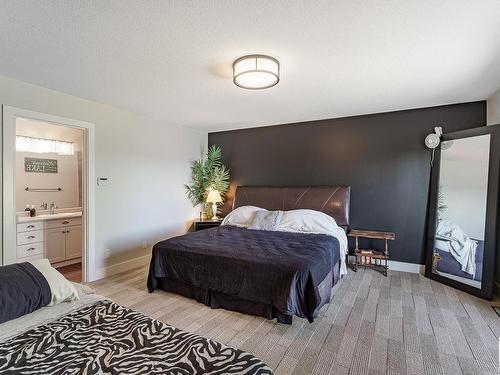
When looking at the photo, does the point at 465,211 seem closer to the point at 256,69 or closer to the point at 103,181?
the point at 256,69

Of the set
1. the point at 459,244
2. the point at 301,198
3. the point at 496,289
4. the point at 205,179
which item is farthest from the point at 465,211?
the point at 205,179

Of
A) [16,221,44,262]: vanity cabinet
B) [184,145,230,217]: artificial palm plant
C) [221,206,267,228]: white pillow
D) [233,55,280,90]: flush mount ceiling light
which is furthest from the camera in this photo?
[184,145,230,217]: artificial palm plant

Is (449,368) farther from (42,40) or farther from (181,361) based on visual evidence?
(42,40)

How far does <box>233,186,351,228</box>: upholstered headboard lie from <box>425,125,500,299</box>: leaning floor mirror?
4.00 feet

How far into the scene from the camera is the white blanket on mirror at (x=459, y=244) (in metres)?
3.26

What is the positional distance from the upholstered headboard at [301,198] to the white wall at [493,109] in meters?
1.96

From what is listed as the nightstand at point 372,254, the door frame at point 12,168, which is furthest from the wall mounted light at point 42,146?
the nightstand at point 372,254

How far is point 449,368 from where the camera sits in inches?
74.7

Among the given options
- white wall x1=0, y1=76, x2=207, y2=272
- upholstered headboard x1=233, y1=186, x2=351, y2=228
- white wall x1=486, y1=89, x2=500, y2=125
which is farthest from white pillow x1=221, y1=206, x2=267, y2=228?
white wall x1=486, y1=89, x2=500, y2=125

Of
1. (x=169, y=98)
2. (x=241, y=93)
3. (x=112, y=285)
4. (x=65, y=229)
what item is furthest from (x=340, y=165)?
(x=65, y=229)

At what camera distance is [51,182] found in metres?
4.67

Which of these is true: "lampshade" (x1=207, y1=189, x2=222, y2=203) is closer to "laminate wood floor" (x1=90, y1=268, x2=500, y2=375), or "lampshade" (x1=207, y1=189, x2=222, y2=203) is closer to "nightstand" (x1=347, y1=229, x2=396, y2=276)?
"laminate wood floor" (x1=90, y1=268, x2=500, y2=375)

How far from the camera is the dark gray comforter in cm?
239

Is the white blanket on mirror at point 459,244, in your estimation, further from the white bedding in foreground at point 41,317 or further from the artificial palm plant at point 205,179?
the white bedding in foreground at point 41,317
